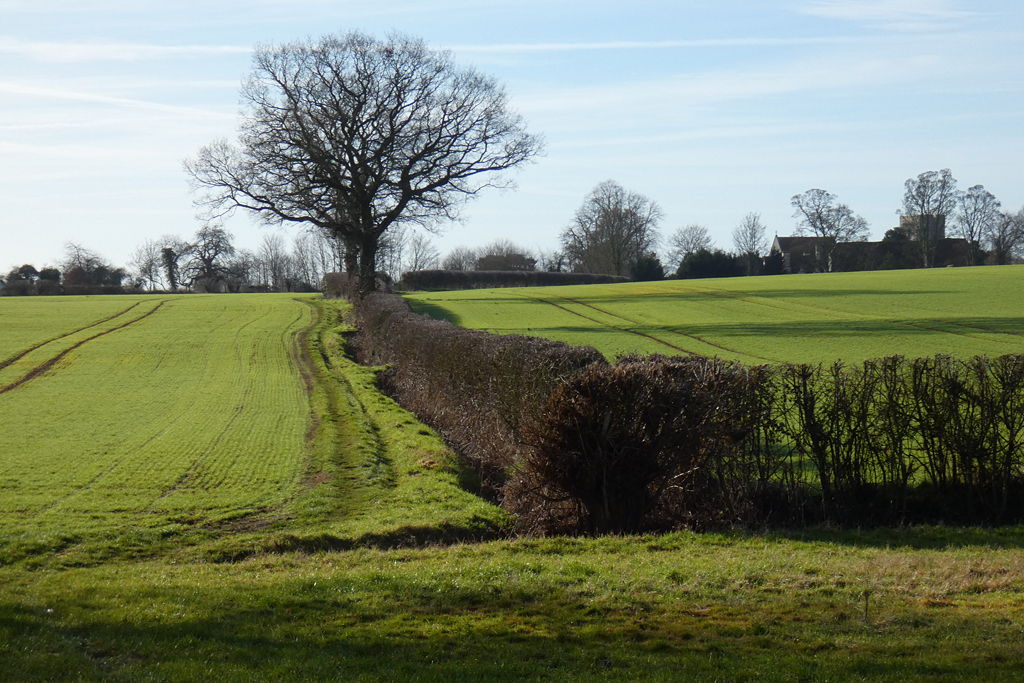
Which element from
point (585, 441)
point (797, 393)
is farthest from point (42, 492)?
point (797, 393)

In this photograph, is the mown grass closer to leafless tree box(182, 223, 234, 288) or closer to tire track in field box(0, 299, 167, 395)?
tire track in field box(0, 299, 167, 395)

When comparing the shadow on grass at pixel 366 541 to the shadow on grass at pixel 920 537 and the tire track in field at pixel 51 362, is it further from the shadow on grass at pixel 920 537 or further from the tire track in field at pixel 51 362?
the tire track in field at pixel 51 362

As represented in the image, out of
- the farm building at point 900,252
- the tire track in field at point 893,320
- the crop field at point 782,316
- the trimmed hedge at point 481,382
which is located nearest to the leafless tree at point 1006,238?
the farm building at point 900,252

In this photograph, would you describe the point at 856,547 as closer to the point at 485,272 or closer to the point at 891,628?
the point at 891,628

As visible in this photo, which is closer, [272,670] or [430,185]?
[272,670]

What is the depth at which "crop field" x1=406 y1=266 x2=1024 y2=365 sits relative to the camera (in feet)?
77.3

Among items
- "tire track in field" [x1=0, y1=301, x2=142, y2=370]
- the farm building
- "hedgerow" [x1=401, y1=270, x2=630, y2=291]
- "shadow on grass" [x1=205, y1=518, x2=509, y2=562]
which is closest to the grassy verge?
"shadow on grass" [x1=205, y1=518, x2=509, y2=562]

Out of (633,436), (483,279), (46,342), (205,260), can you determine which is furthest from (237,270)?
(633,436)

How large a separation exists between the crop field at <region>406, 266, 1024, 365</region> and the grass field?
530 centimetres

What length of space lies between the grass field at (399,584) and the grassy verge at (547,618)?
0.08ft

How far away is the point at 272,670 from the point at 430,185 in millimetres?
40553

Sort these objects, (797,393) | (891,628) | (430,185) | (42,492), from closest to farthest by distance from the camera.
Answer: (891,628)
(797,393)
(42,492)
(430,185)

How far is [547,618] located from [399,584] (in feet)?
5.12

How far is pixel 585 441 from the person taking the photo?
9.44 m
